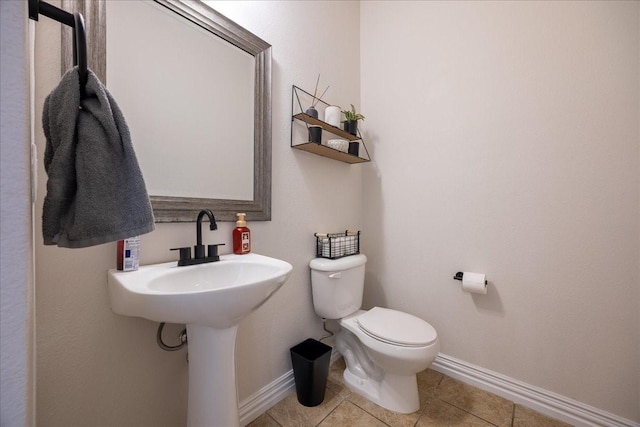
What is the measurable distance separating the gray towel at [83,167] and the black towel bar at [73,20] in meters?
0.02

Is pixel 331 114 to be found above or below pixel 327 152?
above

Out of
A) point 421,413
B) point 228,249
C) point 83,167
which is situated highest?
point 83,167

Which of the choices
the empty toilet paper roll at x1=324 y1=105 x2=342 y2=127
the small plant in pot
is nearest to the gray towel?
the empty toilet paper roll at x1=324 y1=105 x2=342 y2=127

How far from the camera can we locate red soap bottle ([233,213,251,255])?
1073mm

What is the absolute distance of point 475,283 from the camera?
1338mm

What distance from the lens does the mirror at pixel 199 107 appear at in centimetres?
86

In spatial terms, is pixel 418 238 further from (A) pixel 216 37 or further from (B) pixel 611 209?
(A) pixel 216 37

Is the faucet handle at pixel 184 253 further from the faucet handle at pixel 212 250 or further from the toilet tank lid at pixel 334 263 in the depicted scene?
the toilet tank lid at pixel 334 263

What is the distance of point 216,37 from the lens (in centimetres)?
107

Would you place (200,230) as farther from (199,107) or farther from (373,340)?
(373,340)

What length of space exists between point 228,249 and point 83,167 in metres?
0.68

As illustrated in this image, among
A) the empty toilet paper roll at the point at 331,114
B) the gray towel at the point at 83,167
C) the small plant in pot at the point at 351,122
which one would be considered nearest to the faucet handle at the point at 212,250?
the gray towel at the point at 83,167

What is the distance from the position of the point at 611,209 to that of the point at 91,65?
6.73ft

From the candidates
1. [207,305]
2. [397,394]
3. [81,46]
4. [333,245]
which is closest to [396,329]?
[397,394]
